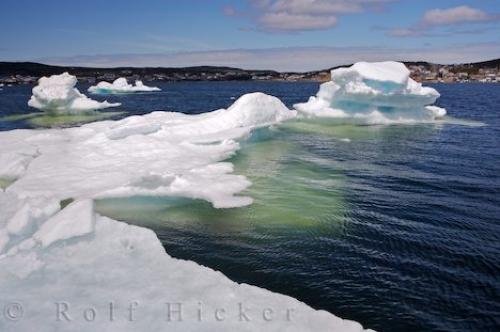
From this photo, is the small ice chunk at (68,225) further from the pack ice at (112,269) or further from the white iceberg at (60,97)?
the white iceberg at (60,97)

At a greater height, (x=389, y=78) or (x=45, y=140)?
(x=389, y=78)

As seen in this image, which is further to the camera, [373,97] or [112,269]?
[373,97]

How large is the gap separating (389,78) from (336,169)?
15.2 metres

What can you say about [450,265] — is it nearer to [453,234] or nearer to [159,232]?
[453,234]

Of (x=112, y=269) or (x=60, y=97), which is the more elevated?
(x=60, y=97)

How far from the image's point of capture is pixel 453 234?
38.1 ft

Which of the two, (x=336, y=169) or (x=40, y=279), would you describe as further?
(x=336, y=169)

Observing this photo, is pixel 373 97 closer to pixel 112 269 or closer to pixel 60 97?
pixel 112 269

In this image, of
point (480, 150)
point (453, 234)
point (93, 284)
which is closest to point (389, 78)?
point (480, 150)

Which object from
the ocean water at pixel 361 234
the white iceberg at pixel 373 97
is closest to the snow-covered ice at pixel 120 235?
the ocean water at pixel 361 234

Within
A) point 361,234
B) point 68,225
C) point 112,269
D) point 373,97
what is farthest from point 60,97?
point 361,234

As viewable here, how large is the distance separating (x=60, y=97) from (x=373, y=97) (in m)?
35.4

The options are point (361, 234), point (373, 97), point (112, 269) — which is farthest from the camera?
point (373, 97)

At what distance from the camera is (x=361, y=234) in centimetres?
1152
